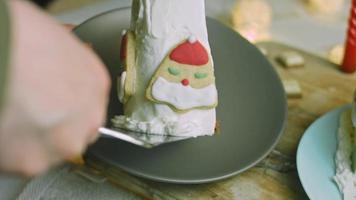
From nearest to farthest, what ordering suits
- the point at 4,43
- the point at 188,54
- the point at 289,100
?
the point at 4,43
the point at 188,54
the point at 289,100

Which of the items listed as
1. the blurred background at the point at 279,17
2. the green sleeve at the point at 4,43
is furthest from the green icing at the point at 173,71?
the blurred background at the point at 279,17

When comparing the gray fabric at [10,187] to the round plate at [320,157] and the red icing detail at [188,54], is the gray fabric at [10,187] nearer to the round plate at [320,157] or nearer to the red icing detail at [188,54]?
the red icing detail at [188,54]

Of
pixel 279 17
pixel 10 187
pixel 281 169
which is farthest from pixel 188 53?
pixel 279 17

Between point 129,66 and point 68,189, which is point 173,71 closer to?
point 129,66

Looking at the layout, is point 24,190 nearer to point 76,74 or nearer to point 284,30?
point 76,74

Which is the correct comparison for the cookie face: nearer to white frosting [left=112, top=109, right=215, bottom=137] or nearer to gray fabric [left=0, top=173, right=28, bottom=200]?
white frosting [left=112, top=109, right=215, bottom=137]

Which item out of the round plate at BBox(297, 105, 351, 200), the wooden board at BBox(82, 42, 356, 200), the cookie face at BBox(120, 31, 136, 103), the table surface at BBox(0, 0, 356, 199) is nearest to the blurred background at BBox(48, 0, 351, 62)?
the table surface at BBox(0, 0, 356, 199)
